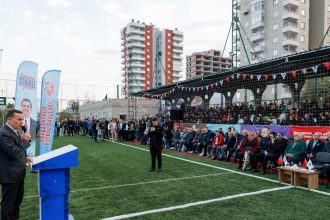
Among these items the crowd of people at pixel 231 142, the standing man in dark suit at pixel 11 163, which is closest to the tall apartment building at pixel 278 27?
the crowd of people at pixel 231 142

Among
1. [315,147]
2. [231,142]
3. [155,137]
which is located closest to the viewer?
[315,147]

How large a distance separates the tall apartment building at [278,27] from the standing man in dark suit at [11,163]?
44.9 m

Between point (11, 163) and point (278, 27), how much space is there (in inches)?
1980

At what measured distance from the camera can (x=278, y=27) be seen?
47.2 meters

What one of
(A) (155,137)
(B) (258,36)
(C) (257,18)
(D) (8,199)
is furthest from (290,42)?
(D) (8,199)

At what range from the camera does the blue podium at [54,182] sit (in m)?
3.42

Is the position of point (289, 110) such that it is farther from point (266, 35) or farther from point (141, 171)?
point (266, 35)

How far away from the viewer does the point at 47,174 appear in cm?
345

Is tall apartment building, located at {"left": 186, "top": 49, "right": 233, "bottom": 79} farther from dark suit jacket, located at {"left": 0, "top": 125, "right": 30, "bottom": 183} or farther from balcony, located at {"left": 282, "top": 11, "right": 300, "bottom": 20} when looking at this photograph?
dark suit jacket, located at {"left": 0, "top": 125, "right": 30, "bottom": 183}

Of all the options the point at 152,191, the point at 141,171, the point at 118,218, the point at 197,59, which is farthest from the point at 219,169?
the point at 197,59

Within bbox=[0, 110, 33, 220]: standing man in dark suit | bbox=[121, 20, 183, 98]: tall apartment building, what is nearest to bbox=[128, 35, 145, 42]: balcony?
bbox=[121, 20, 183, 98]: tall apartment building

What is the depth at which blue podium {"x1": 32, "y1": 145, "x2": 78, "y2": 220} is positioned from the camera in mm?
3422

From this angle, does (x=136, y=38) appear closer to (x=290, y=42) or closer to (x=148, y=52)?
(x=148, y=52)

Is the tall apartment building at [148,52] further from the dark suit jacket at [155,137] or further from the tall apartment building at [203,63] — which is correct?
the dark suit jacket at [155,137]
